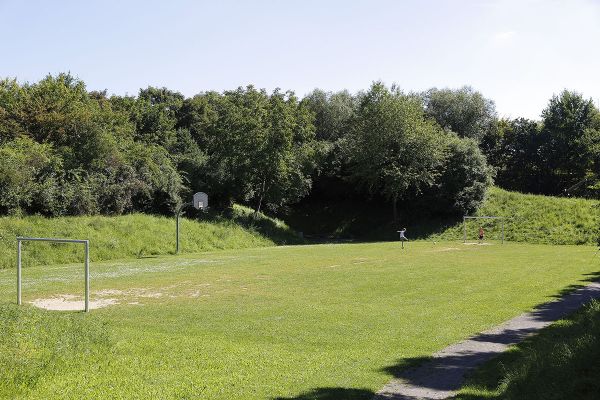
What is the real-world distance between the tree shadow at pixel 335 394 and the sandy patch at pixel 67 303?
10.9 m

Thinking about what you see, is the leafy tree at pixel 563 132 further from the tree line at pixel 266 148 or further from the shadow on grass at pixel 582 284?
the shadow on grass at pixel 582 284

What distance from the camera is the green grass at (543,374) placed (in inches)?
284

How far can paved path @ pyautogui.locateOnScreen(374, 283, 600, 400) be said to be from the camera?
934 cm

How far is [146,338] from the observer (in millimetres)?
12352

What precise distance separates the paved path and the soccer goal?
113 ft

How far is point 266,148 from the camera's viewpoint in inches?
1984

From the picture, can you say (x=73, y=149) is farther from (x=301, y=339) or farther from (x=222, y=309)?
(x=301, y=339)

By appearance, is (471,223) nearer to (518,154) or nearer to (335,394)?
(518,154)

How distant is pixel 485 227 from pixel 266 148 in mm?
24085

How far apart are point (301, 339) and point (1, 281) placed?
16.6 m

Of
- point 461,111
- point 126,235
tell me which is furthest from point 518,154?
point 126,235

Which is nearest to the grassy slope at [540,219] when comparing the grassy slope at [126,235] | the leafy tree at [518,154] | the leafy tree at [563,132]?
the leafy tree at [563,132]

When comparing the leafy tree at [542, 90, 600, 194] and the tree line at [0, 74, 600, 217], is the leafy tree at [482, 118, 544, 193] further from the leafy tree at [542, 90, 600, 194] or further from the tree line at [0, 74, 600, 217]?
the leafy tree at [542, 90, 600, 194]

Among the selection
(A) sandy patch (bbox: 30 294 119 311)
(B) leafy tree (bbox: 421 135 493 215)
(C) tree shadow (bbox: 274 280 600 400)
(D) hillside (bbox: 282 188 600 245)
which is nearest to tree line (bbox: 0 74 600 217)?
(B) leafy tree (bbox: 421 135 493 215)
